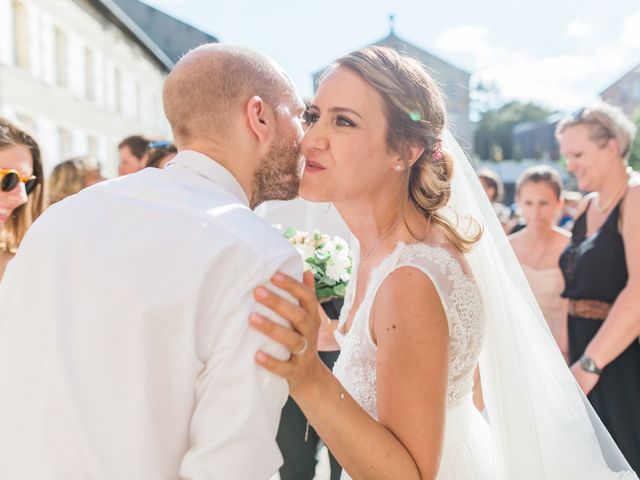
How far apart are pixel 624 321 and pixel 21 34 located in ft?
63.2

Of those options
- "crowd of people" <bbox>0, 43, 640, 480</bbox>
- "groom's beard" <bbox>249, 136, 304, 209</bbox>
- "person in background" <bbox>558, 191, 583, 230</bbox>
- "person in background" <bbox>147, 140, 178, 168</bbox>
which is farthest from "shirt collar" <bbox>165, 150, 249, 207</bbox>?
"person in background" <bbox>558, 191, 583, 230</bbox>

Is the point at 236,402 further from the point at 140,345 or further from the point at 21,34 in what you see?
the point at 21,34

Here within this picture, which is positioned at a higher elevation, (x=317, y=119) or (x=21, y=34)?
(x=317, y=119)

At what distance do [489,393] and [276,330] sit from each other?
1441 mm

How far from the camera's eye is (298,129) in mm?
2037

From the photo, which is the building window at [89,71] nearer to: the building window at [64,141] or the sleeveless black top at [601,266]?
the building window at [64,141]

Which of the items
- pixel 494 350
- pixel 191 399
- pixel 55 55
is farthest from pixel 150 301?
pixel 55 55

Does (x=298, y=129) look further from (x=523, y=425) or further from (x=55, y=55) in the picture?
(x=55, y=55)

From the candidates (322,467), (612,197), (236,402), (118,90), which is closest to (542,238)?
(612,197)

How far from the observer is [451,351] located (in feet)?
7.37

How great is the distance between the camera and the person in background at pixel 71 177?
5.55m

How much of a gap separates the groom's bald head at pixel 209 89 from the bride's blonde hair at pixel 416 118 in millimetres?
687

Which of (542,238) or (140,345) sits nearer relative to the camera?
(140,345)

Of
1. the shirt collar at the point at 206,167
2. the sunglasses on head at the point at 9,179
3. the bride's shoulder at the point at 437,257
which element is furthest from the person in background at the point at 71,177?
the shirt collar at the point at 206,167
